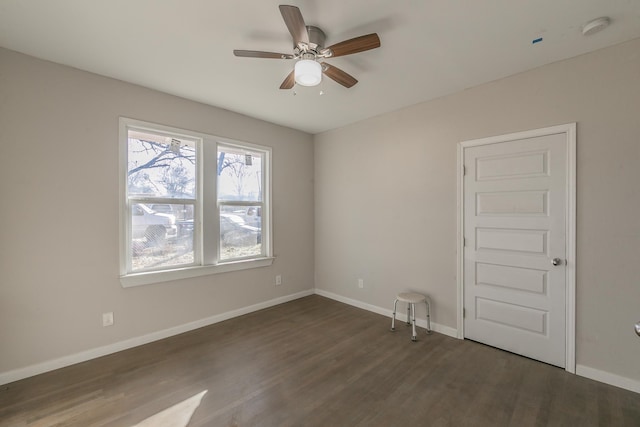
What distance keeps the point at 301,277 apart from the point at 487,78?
3.53 meters

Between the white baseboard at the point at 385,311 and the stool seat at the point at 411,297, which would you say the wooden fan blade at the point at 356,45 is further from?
the white baseboard at the point at 385,311

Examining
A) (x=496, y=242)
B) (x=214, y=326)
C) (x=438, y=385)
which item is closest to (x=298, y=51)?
(x=496, y=242)

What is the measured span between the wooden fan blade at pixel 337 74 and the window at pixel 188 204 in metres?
1.87

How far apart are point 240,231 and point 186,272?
0.87m

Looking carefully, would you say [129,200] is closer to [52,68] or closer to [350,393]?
[52,68]

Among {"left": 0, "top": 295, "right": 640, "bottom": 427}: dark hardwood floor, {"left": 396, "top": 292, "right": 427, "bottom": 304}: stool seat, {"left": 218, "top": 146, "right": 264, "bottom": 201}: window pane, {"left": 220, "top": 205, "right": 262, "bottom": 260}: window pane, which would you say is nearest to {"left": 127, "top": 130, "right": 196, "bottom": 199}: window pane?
{"left": 218, "top": 146, "right": 264, "bottom": 201}: window pane

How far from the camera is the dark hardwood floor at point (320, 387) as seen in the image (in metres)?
1.83

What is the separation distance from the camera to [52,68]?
A: 2381mm

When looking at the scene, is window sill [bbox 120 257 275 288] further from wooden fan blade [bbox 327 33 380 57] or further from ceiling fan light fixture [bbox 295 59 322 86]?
wooden fan blade [bbox 327 33 380 57]

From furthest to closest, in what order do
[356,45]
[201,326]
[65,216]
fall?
1. [201,326]
2. [65,216]
3. [356,45]

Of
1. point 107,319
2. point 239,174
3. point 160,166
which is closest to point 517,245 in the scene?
point 239,174

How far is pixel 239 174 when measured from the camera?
3.73 meters

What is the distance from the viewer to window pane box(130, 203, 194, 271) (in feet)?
9.39

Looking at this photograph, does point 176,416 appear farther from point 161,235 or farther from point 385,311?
point 385,311
